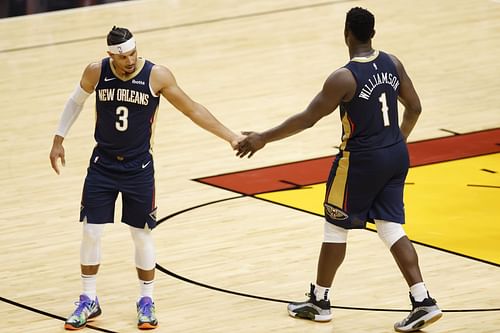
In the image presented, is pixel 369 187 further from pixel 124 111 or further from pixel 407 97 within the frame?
pixel 124 111

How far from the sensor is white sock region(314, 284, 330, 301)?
25.9 feet

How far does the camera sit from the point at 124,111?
7727 mm

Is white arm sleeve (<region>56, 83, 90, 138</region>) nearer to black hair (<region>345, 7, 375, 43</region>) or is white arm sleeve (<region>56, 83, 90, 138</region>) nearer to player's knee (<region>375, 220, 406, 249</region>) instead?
black hair (<region>345, 7, 375, 43</region>)

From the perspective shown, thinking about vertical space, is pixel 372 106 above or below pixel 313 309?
above

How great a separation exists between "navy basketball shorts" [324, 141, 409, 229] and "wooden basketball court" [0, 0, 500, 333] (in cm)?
68

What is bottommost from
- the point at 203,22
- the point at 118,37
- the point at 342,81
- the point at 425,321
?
the point at 425,321

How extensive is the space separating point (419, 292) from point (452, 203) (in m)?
2.81

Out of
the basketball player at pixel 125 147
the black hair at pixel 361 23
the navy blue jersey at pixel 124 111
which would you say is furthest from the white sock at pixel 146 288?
the black hair at pixel 361 23

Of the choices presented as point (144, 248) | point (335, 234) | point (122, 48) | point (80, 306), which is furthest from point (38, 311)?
point (335, 234)

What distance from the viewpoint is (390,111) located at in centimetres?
763

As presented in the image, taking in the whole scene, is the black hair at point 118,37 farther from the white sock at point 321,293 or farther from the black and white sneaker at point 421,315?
the black and white sneaker at point 421,315

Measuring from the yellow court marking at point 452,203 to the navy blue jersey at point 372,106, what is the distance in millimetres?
1800

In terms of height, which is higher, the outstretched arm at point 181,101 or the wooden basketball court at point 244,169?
the outstretched arm at point 181,101

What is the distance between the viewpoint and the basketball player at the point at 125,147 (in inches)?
304
